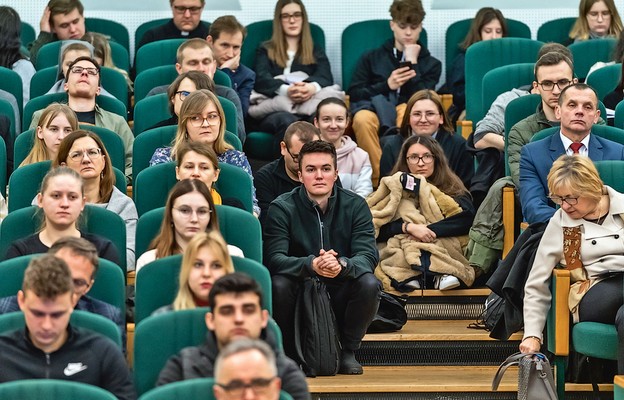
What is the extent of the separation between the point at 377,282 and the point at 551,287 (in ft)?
2.14

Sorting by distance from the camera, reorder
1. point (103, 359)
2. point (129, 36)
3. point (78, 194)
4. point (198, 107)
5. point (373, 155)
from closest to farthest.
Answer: point (103, 359) < point (78, 194) < point (198, 107) < point (373, 155) < point (129, 36)

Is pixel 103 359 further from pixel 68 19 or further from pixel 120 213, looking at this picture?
pixel 68 19

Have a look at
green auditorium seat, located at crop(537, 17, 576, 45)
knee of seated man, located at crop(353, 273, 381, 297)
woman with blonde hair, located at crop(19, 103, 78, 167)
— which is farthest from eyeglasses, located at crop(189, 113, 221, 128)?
green auditorium seat, located at crop(537, 17, 576, 45)

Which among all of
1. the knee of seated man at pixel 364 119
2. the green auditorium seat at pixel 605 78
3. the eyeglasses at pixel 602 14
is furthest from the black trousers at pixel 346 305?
the eyeglasses at pixel 602 14

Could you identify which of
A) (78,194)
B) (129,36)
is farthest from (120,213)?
(129,36)

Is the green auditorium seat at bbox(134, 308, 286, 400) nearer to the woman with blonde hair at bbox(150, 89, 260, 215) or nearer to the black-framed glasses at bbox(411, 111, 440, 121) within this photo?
the woman with blonde hair at bbox(150, 89, 260, 215)

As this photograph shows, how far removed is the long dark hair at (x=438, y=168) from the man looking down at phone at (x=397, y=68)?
1111mm

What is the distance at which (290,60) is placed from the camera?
25.4ft

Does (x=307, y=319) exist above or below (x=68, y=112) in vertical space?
below

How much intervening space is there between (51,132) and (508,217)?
1946mm

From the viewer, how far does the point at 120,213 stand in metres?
5.50

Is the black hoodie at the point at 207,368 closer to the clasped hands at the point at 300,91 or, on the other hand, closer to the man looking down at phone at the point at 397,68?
the clasped hands at the point at 300,91

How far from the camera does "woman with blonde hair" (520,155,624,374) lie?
5105 mm

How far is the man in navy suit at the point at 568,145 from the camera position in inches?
230
